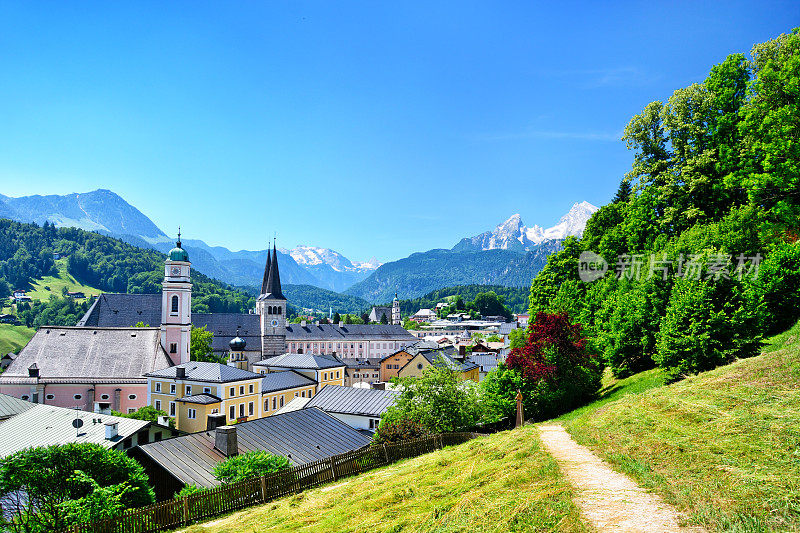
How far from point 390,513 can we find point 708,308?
54.9 ft

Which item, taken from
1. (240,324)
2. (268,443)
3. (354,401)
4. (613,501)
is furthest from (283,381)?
(240,324)

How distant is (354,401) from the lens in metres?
40.8

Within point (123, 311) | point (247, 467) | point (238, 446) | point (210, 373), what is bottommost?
point (210, 373)

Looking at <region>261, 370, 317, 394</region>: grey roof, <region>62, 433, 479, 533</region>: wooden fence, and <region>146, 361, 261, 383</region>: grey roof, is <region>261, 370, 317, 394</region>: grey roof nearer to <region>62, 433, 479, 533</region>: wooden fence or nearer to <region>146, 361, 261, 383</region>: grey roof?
<region>146, 361, 261, 383</region>: grey roof

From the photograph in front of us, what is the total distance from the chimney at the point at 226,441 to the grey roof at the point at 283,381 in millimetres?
26816

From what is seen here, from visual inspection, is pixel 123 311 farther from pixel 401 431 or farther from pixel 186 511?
pixel 186 511

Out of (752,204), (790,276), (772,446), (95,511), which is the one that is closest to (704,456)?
(772,446)

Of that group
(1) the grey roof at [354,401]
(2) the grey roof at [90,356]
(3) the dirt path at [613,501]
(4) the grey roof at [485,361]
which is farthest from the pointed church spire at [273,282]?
(3) the dirt path at [613,501]

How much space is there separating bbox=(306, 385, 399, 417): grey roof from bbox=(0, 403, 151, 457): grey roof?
15332 millimetres

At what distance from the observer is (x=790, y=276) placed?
77.7ft

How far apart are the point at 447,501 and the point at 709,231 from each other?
2318cm

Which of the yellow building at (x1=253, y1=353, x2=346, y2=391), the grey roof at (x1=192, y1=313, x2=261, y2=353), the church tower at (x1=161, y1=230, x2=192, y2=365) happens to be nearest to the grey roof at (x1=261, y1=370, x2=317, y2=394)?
the yellow building at (x1=253, y1=353, x2=346, y2=391)

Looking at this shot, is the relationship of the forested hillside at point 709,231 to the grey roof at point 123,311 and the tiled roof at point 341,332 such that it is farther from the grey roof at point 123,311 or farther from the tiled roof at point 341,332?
the tiled roof at point 341,332

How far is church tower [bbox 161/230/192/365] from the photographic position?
2432 inches
